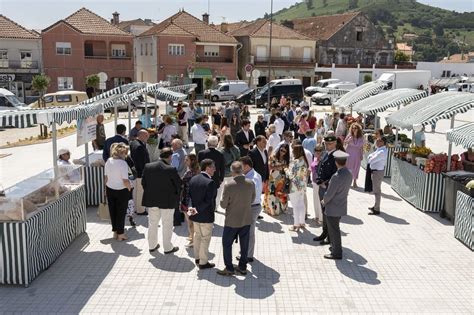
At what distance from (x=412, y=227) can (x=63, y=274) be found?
662cm

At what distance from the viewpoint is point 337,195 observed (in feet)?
25.8

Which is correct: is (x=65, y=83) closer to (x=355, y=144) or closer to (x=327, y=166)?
(x=355, y=144)

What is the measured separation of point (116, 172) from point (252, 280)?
295 cm

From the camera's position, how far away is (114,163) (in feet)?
27.8

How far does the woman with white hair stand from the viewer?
8.49m

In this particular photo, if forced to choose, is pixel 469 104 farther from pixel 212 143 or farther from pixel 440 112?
pixel 212 143

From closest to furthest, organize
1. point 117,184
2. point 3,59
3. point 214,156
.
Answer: point 117,184, point 214,156, point 3,59

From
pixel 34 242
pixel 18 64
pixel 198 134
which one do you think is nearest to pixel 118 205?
pixel 34 242

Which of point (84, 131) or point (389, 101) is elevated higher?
point (389, 101)

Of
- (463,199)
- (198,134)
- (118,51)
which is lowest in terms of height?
(463,199)

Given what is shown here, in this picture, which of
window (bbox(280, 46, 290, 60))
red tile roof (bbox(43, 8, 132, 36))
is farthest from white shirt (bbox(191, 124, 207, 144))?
window (bbox(280, 46, 290, 60))

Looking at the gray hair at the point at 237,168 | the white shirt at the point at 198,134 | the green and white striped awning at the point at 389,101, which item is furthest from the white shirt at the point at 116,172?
the green and white striped awning at the point at 389,101

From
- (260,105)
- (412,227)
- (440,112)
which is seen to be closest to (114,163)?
(412,227)

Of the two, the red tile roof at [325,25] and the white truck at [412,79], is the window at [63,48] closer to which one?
the red tile roof at [325,25]
